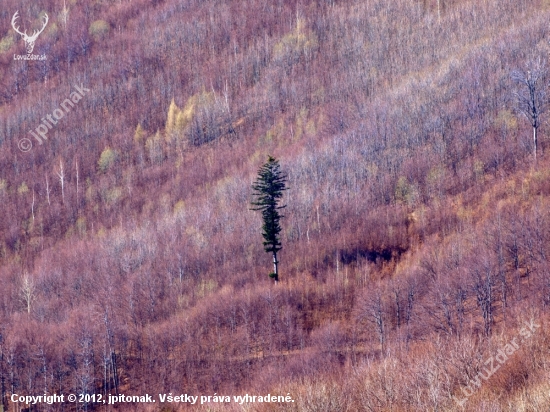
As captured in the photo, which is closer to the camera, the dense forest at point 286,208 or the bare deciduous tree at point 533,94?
the dense forest at point 286,208

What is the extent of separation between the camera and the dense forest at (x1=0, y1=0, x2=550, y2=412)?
1941 inches

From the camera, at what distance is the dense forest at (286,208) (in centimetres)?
4931

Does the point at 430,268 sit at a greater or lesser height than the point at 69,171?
lesser

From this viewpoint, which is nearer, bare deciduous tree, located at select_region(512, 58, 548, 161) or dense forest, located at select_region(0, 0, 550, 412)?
dense forest, located at select_region(0, 0, 550, 412)

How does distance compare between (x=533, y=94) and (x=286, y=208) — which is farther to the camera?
(x=286, y=208)

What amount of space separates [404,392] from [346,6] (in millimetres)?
100188

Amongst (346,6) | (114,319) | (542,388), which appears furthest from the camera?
(346,6)

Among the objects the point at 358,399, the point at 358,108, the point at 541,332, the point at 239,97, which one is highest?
the point at 239,97

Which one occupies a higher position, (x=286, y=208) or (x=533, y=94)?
(x=533, y=94)

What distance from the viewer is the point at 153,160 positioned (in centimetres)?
10362

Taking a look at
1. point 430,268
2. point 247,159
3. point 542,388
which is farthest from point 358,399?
point 247,159

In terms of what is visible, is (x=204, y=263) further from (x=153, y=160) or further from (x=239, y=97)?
(x=239, y=97)

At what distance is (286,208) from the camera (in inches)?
3004

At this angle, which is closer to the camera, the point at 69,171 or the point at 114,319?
the point at 114,319
